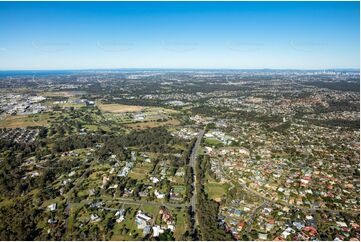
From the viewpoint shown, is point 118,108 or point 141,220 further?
point 118,108

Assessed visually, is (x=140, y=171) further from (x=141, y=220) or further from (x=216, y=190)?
(x=141, y=220)

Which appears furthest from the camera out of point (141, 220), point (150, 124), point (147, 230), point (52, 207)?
point (150, 124)

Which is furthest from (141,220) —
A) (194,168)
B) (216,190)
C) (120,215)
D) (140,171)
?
(194,168)

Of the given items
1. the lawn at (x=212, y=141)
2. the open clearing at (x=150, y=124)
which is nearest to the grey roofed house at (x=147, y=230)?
the lawn at (x=212, y=141)

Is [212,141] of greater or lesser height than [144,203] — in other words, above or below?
above

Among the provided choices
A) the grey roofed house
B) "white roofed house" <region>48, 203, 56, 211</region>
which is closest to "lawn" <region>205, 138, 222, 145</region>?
the grey roofed house

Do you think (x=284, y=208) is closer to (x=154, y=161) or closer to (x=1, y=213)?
(x=154, y=161)

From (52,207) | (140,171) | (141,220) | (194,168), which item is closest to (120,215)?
(141,220)

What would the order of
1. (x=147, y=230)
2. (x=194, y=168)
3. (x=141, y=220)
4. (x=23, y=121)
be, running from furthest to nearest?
(x=23, y=121), (x=194, y=168), (x=141, y=220), (x=147, y=230)

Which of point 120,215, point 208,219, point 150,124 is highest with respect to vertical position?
point 208,219
